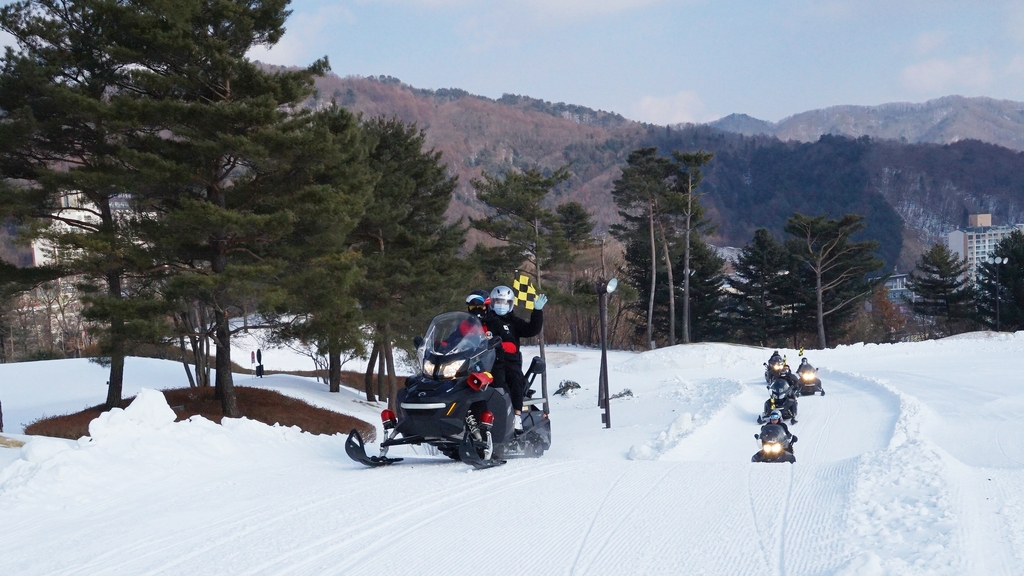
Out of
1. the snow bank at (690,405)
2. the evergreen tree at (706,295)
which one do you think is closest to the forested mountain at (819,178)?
the evergreen tree at (706,295)

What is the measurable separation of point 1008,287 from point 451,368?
61.3 metres

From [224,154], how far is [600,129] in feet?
554

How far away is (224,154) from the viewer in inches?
705

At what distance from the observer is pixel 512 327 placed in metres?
9.69

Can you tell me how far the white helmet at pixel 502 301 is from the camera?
9.54 metres

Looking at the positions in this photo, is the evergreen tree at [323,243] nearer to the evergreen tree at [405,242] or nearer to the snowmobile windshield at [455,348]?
the evergreen tree at [405,242]

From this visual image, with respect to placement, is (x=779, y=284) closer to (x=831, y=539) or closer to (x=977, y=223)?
(x=831, y=539)

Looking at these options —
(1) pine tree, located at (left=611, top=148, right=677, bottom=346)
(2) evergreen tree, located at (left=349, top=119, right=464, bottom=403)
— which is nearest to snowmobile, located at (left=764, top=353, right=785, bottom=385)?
(2) evergreen tree, located at (left=349, top=119, right=464, bottom=403)

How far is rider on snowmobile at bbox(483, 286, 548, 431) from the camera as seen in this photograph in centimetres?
945

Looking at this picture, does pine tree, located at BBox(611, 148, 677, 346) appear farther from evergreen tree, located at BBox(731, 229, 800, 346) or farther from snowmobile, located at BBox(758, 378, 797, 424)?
snowmobile, located at BBox(758, 378, 797, 424)

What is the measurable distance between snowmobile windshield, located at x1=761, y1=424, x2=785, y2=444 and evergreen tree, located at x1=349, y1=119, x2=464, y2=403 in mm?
14618

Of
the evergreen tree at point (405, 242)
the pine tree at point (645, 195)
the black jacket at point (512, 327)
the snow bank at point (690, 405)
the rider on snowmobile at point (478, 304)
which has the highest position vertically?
the pine tree at point (645, 195)

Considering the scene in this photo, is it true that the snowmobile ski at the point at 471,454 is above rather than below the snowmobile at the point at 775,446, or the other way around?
above

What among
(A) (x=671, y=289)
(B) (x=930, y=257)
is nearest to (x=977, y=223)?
(B) (x=930, y=257)
